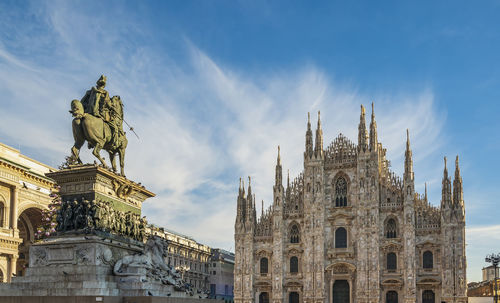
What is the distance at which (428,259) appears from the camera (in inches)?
2030

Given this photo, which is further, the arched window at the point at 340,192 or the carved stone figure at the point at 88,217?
the arched window at the point at 340,192

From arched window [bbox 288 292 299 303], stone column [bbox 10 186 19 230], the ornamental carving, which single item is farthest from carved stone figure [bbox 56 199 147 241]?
arched window [bbox 288 292 299 303]

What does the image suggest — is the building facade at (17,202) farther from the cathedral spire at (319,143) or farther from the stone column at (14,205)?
the cathedral spire at (319,143)

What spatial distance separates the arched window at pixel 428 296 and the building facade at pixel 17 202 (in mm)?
35801

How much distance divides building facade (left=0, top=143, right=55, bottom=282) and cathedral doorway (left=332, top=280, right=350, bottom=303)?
30.3 m

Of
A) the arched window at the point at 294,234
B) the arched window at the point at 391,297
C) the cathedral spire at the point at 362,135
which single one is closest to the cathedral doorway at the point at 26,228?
the arched window at the point at 294,234

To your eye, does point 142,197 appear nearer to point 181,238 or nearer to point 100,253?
point 100,253

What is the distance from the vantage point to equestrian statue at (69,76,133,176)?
14.3 metres

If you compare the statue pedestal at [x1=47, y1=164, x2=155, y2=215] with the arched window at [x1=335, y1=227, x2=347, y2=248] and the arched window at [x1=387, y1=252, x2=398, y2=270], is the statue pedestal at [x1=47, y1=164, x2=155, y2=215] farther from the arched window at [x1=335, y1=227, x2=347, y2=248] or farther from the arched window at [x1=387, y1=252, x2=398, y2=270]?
the arched window at [x1=335, y1=227, x2=347, y2=248]

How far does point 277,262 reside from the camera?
2221 inches

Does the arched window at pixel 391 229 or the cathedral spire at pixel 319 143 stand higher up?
the cathedral spire at pixel 319 143

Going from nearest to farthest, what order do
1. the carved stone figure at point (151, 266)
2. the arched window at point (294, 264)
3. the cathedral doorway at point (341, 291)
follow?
the carved stone figure at point (151, 266), the cathedral doorway at point (341, 291), the arched window at point (294, 264)

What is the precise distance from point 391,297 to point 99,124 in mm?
44300

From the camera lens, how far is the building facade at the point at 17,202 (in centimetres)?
3416
